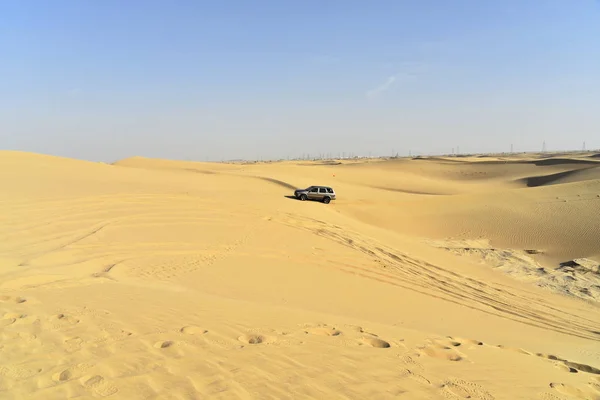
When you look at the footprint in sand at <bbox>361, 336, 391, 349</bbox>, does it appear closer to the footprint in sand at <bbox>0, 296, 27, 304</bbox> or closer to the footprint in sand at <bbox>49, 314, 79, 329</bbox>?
the footprint in sand at <bbox>49, 314, 79, 329</bbox>

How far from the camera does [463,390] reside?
4.43 m

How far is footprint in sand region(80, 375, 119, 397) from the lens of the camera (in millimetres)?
3727

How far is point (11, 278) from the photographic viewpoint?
7602 mm

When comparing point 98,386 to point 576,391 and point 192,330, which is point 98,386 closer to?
point 192,330

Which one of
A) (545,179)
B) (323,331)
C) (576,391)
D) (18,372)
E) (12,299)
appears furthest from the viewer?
(545,179)

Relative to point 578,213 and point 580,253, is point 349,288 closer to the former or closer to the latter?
point 580,253

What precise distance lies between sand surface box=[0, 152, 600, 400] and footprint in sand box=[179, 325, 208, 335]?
0.09m

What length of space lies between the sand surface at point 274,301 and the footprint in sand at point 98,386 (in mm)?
19

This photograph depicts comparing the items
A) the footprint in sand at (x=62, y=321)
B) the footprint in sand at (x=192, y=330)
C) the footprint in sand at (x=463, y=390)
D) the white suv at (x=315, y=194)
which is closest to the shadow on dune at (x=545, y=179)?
the white suv at (x=315, y=194)

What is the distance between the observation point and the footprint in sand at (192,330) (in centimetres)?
538

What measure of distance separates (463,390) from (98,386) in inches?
142

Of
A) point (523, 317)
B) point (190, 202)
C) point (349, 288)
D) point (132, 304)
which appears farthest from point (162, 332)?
point (190, 202)

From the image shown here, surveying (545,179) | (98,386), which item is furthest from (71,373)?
(545,179)

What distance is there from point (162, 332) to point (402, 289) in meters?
6.36
